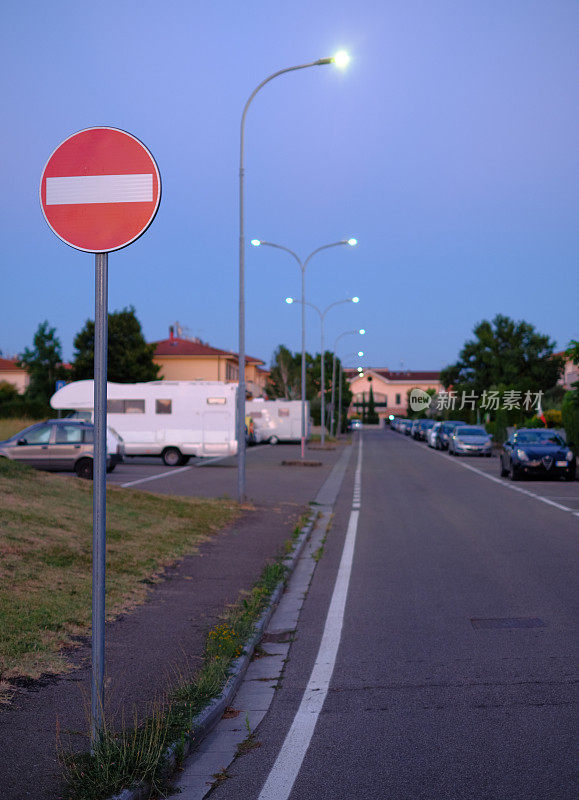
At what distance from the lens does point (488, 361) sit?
89.2 meters

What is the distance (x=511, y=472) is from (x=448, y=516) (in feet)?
36.6

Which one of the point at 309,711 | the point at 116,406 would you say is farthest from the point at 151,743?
the point at 116,406

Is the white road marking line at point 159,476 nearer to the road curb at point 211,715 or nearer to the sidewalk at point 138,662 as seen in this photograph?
the sidewalk at point 138,662

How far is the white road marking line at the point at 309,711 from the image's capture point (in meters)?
4.28

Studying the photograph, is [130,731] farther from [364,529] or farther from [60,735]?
[364,529]

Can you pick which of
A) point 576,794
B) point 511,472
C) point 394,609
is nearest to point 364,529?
point 394,609

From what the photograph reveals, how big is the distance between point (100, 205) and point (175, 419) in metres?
28.9

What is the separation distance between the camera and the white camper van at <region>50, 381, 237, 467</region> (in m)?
32.8

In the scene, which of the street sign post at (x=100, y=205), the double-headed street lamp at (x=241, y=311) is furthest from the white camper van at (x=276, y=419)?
the street sign post at (x=100, y=205)

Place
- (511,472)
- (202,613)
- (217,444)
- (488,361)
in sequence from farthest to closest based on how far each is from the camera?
(488,361)
(217,444)
(511,472)
(202,613)

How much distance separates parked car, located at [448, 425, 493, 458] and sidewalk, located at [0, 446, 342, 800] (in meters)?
31.8

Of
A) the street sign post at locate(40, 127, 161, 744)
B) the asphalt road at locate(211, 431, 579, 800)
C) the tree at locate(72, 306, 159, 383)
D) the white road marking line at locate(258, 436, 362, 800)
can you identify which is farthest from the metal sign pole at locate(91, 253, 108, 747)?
the tree at locate(72, 306, 159, 383)

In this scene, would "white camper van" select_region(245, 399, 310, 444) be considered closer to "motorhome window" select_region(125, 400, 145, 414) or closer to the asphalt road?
"motorhome window" select_region(125, 400, 145, 414)

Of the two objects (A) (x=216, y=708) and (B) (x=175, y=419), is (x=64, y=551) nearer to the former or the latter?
(A) (x=216, y=708)
